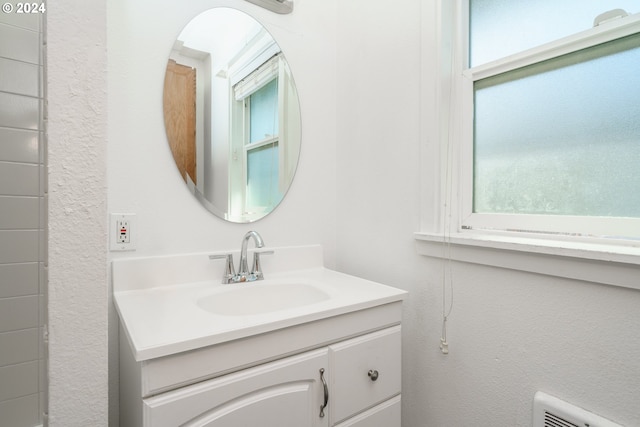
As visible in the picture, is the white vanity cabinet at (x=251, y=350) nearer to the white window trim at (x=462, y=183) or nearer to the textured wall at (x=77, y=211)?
the textured wall at (x=77, y=211)

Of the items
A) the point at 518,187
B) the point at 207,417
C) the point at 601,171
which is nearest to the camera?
the point at 207,417

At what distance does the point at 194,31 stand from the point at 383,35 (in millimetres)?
719

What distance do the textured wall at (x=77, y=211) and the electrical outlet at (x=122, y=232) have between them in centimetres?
49

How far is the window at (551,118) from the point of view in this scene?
2.46 feet

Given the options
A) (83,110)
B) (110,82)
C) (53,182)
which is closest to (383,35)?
Answer: (110,82)

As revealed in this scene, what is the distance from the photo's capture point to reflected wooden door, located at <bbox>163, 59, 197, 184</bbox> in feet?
3.61

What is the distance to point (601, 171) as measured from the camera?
784mm

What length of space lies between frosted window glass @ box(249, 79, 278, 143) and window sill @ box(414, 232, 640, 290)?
30.2 inches

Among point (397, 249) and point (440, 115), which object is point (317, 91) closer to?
point (440, 115)

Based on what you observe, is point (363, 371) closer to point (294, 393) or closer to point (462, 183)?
point (294, 393)

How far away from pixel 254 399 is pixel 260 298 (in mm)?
426

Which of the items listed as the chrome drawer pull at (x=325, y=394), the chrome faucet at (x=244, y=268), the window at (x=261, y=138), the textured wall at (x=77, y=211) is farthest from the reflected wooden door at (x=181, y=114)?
the chrome drawer pull at (x=325, y=394)

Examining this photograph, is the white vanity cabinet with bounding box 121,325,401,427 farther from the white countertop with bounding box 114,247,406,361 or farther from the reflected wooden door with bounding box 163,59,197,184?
the reflected wooden door with bounding box 163,59,197,184

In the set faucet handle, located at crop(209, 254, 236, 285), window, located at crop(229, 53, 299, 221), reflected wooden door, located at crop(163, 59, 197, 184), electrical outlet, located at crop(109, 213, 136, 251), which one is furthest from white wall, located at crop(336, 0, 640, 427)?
electrical outlet, located at crop(109, 213, 136, 251)
